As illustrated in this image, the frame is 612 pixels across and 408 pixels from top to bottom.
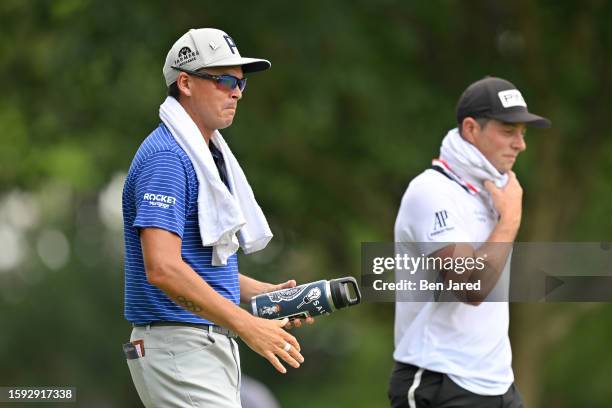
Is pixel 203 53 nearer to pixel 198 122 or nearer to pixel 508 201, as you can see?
pixel 198 122

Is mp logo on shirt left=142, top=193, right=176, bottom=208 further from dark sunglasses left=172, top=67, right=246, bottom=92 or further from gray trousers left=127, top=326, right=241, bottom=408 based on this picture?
dark sunglasses left=172, top=67, right=246, bottom=92

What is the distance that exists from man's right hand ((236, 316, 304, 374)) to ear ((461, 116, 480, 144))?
6.82 ft

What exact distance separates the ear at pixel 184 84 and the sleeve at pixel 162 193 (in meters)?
0.38

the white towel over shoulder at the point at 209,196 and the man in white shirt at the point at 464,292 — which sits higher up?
the white towel over shoulder at the point at 209,196

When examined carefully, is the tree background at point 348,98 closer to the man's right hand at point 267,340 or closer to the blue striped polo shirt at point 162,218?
the blue striped polo shirt at point 162,218

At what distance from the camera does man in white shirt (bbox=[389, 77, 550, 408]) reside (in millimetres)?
5688

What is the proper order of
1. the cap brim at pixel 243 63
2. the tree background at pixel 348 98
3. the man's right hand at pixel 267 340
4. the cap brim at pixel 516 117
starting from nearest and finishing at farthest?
the man's right hand at pixel 267 340, the cap brim at pixel 243 63, the cap brim at pixel 516 117, the tree background at pixel 348 98

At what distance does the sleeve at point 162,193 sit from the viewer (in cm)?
442

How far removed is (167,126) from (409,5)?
9.22 meters

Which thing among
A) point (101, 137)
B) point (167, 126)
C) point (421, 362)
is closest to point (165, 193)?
point (167, 126)

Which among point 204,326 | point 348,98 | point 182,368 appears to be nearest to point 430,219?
point 204,326

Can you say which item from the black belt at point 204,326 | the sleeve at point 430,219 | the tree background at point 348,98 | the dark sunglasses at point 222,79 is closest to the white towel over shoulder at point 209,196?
the dark sunglasses at point 222,79

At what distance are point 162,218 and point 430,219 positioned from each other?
68.6 inches

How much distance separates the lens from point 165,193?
448cm
